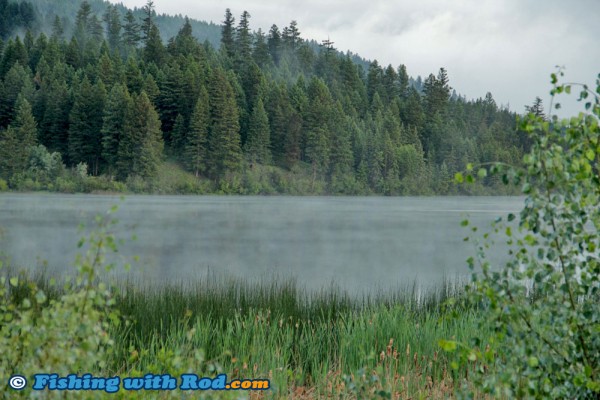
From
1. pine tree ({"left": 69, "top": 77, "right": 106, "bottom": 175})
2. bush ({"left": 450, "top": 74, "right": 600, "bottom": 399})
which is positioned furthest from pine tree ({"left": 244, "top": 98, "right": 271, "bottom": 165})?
bush ({"left": 450, "top": 74, "right": 600, "bottom": 399})

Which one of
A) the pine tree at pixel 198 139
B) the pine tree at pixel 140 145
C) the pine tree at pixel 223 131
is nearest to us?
the pine tree at pixel 140 145

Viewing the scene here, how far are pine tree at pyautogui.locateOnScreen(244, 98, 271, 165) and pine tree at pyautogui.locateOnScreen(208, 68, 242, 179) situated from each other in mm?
2110

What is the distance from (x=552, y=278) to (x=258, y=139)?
99131 millimetres

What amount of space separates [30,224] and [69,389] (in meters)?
46.8

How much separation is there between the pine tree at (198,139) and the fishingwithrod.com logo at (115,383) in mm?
90573

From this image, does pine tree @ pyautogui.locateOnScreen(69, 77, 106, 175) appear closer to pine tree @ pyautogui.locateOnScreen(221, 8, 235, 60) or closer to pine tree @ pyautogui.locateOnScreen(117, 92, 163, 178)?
pine tree @ pyautogui.locateOnScreen(117, 92, 163, 178)

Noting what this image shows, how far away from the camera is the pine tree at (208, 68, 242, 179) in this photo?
315 feet

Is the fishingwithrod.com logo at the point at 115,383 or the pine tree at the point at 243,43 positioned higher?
the pine tree at the point at 243,43

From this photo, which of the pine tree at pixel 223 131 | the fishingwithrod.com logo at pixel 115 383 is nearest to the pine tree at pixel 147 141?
the pine tree at pixel 223 131

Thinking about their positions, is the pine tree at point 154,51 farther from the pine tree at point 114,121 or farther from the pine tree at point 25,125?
the pine tree at point 25,125

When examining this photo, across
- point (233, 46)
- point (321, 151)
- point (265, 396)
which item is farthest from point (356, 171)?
point (265, 396)

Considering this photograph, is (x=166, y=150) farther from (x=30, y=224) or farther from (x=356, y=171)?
(x=30, y=224)

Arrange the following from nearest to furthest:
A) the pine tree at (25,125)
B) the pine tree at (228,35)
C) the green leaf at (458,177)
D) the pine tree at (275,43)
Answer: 1. the green leaf at (458,177)
2. the pine tree at (25,125)
3. the pine tree at (228,35)
4. the pine tree at (275,43)

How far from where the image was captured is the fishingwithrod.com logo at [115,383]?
4098 millimetres
